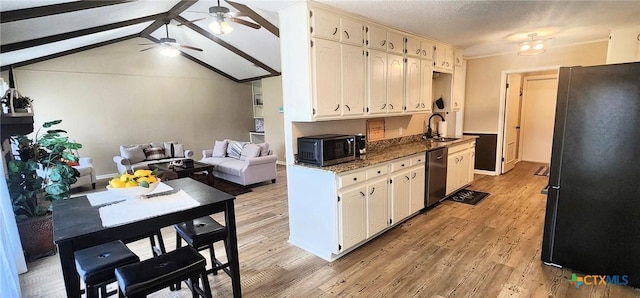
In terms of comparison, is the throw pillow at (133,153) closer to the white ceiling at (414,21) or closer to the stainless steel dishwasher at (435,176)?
the white ceiling at (414,21)

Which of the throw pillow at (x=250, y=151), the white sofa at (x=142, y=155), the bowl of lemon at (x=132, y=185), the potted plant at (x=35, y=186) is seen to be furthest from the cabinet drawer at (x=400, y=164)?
the white sofa at (x=142, y=155)

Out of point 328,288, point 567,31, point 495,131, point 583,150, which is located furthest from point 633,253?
point 495,131

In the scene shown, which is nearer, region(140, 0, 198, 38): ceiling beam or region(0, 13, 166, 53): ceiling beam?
region(0, 13, 166, 53): ceiling beam

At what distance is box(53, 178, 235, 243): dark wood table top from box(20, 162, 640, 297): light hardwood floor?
90 cm

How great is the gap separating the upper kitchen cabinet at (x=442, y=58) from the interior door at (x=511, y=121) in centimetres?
176

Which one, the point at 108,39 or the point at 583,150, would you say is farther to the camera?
the point at 108,39

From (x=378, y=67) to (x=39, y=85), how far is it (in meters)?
7.04

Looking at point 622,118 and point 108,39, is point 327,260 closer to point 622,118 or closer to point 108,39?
point 622,118

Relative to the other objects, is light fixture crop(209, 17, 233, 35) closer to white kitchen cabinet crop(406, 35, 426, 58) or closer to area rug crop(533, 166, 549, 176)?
white kitchen cabinet crop(406, 35, 426, 58)

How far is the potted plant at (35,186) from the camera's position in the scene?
2.94m

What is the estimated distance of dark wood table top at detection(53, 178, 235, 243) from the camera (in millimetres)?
1489

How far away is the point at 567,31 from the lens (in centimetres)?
409

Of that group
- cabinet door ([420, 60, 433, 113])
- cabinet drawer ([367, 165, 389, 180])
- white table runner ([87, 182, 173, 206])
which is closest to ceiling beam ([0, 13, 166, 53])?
white table runner ([87, 182, 173, 206])

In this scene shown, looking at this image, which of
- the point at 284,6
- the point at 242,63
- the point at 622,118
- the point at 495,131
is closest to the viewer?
the point at 622,118
